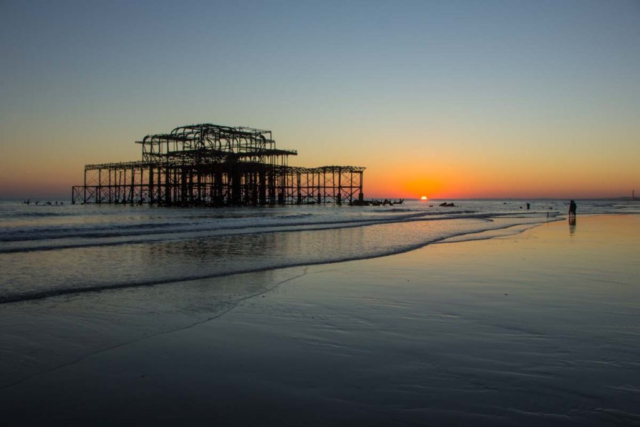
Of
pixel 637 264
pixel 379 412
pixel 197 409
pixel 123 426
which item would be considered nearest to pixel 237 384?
pixel 197 409

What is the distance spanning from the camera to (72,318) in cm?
632

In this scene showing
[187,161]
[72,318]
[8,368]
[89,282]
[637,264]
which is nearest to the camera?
[8,368]

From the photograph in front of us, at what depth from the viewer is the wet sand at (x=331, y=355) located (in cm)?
349

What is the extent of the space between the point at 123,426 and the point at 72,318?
3.67 m

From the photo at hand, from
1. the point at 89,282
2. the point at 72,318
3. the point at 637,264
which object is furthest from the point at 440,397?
the point at 637,264

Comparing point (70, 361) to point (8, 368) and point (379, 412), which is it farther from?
→ point (379, 412)

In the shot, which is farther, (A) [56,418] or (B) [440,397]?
(B) [440,397]

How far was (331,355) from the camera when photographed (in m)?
4.76

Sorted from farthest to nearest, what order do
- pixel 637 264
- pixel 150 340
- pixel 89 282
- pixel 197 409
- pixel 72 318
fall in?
pixel 637 264 < pixel 89 282 < pixel 72 318 < pixel 150 340 < pixel 197 409

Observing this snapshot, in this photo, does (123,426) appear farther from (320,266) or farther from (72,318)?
(320,266)

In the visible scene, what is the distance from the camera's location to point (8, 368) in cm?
437

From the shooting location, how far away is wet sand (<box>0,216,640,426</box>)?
137 inches

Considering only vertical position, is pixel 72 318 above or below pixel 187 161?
below

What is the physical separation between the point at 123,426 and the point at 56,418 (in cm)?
56
